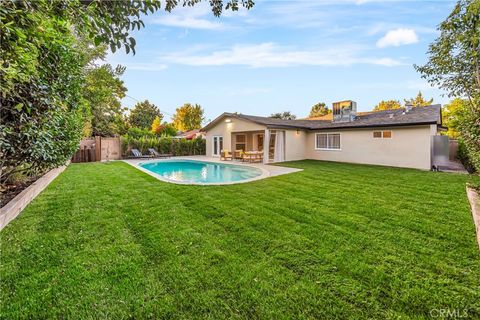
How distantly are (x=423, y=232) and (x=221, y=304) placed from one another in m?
3.83

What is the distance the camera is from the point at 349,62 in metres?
15.3

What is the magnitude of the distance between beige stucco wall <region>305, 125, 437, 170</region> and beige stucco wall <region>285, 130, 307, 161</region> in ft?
4.56

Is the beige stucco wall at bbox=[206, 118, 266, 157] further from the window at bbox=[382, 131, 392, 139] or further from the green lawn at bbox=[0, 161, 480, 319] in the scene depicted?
the green lawn at bbox=[0, 161, 480, 319]

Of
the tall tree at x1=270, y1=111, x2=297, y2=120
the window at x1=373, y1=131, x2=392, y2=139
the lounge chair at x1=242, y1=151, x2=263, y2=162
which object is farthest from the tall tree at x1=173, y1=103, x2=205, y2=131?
the window at x1=373, y1=131, x2=392, y2=139

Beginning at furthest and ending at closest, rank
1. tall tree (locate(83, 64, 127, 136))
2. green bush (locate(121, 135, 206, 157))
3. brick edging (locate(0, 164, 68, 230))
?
green bush (locate(121, 135, 206, 157)), tall tree (locate(83, 64, 127, 136)), brick edging (locate(0, 164, 68, 230))

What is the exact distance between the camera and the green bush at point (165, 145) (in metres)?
20.4

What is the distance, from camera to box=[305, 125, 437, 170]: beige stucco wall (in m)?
12.3

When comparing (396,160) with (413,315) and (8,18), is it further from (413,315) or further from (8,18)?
(8,18)

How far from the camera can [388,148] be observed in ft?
44.9

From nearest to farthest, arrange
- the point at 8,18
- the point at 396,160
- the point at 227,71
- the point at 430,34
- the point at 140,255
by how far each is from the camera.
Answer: the point at 8,18
the point at 140,255
the point at 430,34
the point at 396,160
the point at 227,71

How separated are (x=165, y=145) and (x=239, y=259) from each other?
20.6m

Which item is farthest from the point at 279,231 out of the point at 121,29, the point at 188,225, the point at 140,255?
the point at 121,29

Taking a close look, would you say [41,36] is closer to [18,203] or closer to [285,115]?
[18,203]
